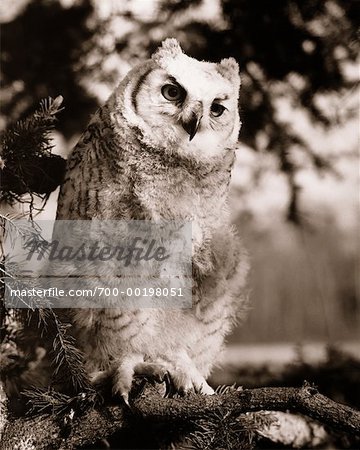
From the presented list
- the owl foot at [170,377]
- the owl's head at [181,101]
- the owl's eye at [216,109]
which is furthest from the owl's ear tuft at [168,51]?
the owl foot at [170,377]

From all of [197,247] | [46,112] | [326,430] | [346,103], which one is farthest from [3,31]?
[326,430]

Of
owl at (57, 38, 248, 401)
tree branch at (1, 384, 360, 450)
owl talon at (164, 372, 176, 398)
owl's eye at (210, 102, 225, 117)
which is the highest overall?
owl's eye at (210, 102, 225, 117)

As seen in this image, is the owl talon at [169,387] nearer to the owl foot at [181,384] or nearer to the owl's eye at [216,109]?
the owl foot at [181,384]

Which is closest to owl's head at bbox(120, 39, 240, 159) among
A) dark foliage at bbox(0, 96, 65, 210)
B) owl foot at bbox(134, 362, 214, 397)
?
dark foliage at bbox(0, 96, 65, 210)

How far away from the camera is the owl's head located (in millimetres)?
956

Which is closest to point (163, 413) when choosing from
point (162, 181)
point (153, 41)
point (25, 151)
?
point (162, 181)

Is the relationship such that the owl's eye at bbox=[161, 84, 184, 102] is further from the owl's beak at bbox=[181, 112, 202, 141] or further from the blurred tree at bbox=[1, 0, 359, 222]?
the blurred tree at bbox=[1, 0, 359, 222]

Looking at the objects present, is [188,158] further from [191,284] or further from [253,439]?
[253,439]

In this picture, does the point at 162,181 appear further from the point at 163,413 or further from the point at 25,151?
the point at 163,413

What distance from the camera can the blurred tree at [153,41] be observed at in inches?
46.3

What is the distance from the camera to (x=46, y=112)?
0.94 m

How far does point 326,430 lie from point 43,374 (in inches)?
24.4

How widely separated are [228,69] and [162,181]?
27cm

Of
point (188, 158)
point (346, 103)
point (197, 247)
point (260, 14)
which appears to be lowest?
point (197, 247)
